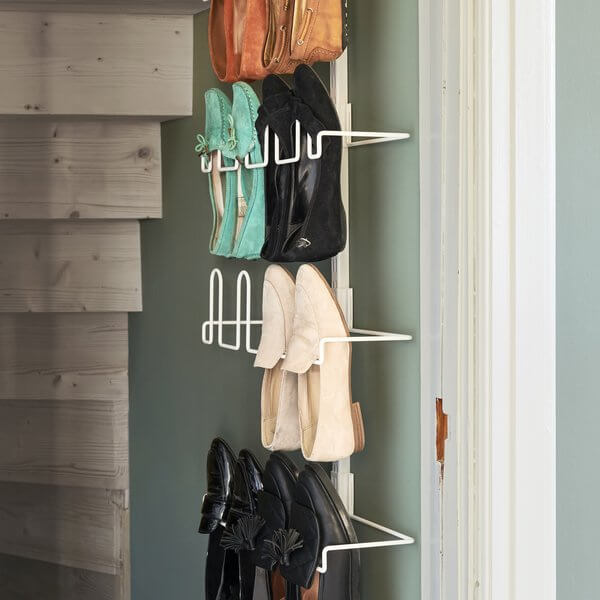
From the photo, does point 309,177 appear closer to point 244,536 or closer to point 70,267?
point 244,536

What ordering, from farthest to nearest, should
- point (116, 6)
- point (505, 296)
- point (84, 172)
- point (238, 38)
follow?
point (84, 172) → point (116, 6) → point (238, 38) → point (505, 296)

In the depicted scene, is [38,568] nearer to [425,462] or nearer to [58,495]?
[58,495]

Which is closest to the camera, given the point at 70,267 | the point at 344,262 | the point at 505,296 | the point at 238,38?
the point at 505,296

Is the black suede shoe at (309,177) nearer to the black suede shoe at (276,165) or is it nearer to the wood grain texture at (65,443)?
the black suede shoe at (276,165)

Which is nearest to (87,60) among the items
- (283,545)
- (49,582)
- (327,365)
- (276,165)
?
(276,165)

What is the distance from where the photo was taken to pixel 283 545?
158 centimetres

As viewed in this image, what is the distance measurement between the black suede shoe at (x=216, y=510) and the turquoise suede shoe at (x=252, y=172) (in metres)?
0.53

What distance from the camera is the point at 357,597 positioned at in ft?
5.16

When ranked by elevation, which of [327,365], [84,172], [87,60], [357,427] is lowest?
[357,427]

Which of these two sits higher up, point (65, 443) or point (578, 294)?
point (578, 294)

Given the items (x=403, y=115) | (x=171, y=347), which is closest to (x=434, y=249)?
(x=403, y=115)

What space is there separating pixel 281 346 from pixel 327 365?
159 millimetres

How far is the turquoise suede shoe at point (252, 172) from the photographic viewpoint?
172 cm

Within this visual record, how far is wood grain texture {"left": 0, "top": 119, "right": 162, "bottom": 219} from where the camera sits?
2533 millimetres
